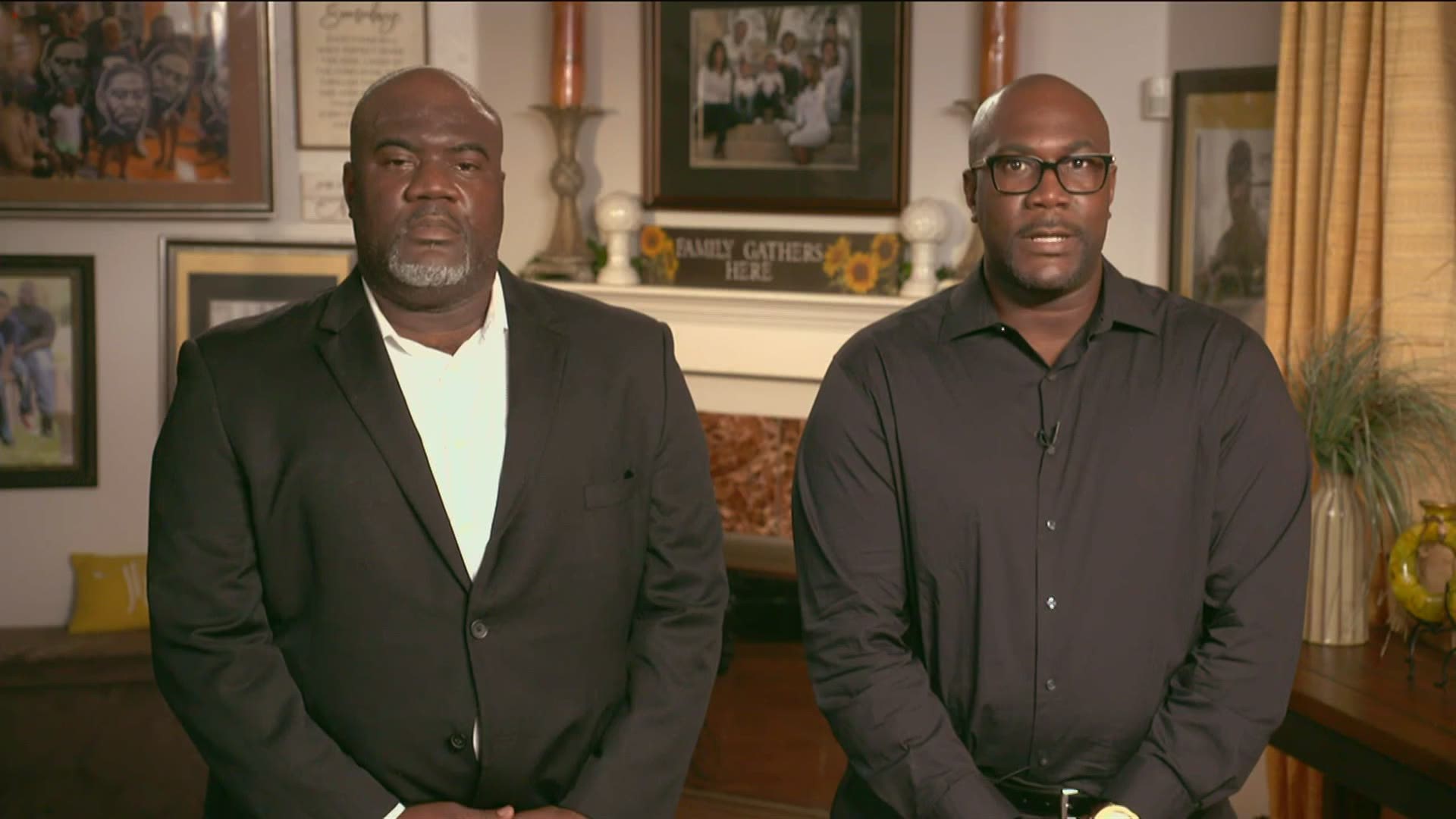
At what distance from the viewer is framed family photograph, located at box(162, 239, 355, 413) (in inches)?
163

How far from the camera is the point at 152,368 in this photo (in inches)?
163

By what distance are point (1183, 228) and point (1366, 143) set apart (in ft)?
4.60

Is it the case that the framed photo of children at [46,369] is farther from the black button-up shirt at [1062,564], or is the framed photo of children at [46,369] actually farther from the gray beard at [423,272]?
the black button-up shirt at [1062,564]

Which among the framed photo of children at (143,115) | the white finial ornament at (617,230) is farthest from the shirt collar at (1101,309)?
the white finial ornament at (617,230)

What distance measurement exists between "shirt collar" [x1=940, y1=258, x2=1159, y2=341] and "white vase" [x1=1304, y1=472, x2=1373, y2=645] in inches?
41.1

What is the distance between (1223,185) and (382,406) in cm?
331

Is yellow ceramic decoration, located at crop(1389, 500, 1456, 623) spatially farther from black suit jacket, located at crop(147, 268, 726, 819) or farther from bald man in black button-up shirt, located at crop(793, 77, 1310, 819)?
black suit jacket, located at crop(147, 268, 726, 819)

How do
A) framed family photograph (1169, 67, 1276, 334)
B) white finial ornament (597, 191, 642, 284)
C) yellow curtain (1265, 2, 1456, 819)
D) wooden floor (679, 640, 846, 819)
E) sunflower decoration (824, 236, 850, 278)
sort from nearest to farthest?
yellow curtain (1265, 2, 1456, 819), wooden floor (679, 640, 846, 819), framed family photograph (1169, 67, 1276, 334), sunflower decoration (824, 236, 850, 278), white finial ornament (597, 191, 642, 284)

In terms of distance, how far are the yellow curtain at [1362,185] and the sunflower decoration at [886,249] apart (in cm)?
174

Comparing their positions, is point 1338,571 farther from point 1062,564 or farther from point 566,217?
point 566,217

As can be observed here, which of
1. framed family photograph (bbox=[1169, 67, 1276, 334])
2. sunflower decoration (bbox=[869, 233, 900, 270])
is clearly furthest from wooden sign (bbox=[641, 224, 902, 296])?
framed family photograph (bbox=[1169, 67, 1276, 334])

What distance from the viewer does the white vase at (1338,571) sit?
2969 mm

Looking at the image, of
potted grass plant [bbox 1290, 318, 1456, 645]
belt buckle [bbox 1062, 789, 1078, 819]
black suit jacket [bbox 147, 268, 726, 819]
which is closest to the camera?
black suit jacket [bbox 147, 268, 726, 819]

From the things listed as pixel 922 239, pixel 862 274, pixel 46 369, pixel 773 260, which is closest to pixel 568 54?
pixel 773 260
